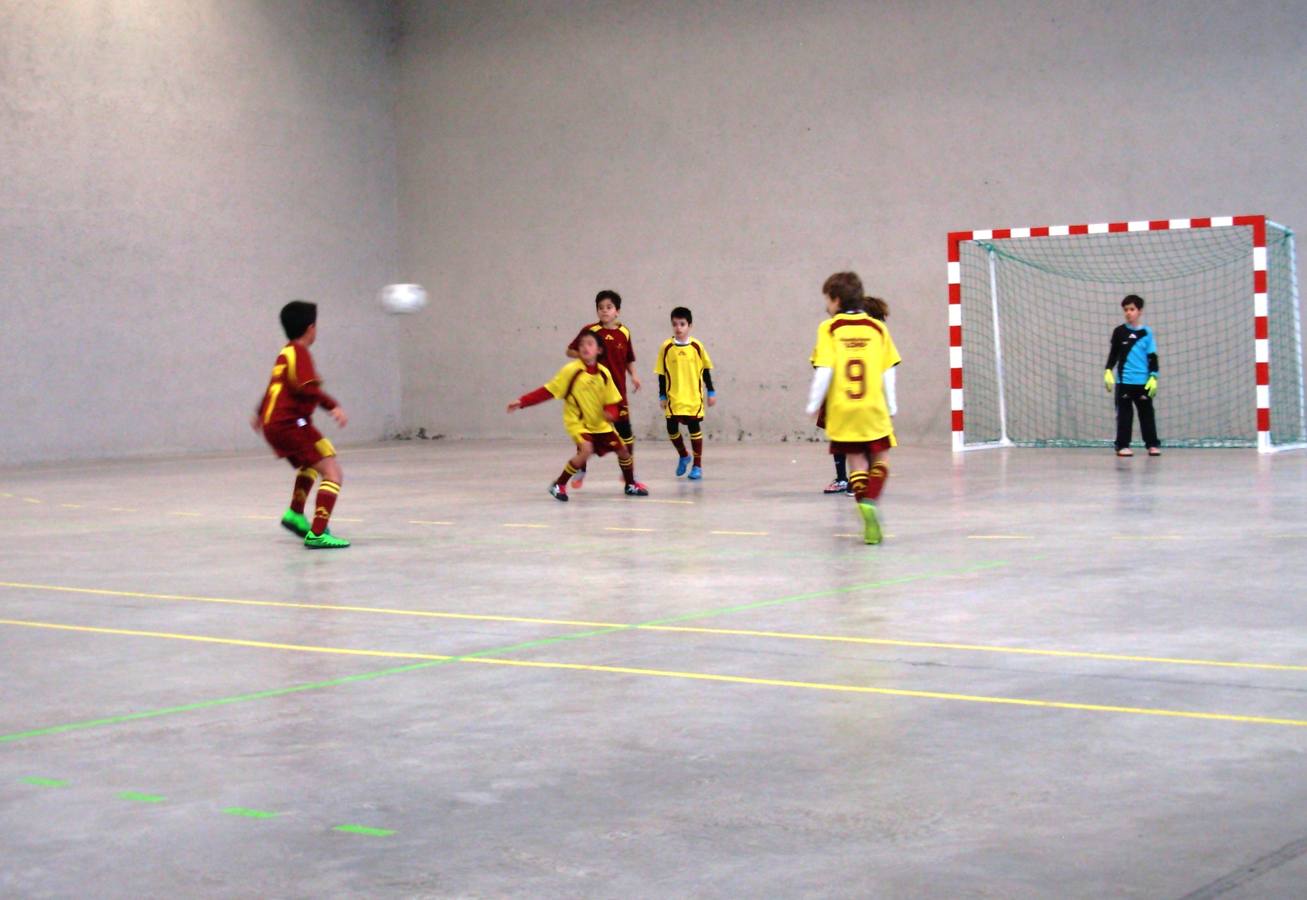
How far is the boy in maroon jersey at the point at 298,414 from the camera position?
10.5 m

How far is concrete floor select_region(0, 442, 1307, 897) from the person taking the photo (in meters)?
3.54

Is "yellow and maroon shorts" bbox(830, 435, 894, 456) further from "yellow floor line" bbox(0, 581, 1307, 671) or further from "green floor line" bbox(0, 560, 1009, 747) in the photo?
"yellow floor line" bbox(0, 581, 1307, 671)

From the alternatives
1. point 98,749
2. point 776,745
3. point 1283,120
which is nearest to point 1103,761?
point 776,745

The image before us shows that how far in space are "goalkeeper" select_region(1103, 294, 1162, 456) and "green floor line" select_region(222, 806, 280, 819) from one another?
1435 cm

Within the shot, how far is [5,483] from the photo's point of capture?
17172mm

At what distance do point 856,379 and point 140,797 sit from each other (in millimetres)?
6777

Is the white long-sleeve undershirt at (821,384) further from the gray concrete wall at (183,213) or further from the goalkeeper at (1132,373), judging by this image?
the gray concrete wall at (183,213)

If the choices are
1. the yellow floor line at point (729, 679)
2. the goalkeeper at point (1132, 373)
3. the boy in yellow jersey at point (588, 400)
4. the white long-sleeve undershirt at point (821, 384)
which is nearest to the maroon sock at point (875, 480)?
the white long-sleeve undershirt at point (821, 384)

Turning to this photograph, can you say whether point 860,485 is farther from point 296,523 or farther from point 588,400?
point 588,400

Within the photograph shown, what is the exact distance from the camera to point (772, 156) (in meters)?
22.4

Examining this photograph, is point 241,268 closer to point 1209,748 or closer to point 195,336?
point 195,336

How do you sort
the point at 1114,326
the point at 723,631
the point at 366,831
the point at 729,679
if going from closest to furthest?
the point at 366,831
the point at 729,679
the point at 723,631
the point at 1114,326

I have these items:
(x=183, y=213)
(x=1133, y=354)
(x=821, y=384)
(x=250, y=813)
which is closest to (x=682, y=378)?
(x=1133, y=354)

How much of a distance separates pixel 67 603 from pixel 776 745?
4.59 m
